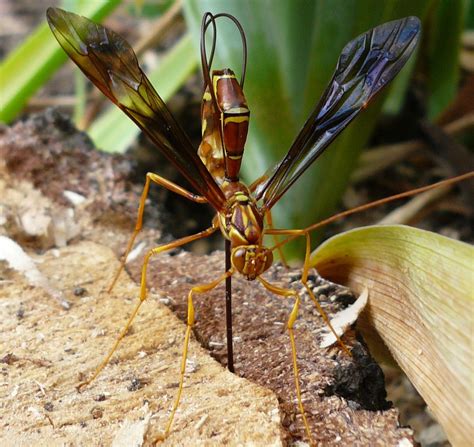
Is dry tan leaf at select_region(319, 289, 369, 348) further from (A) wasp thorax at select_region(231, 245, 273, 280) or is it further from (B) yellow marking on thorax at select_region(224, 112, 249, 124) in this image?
(B) yellow marking on thorax at select_region(224, 112, 249, 124)

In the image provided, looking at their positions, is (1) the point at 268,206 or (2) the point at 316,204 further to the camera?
(2) the point at 316,204

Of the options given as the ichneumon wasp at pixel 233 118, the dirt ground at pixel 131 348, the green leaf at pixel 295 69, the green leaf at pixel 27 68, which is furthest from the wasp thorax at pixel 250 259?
the green leaf at pixel 27 68

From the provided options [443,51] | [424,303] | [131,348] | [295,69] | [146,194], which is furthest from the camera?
[443,51]

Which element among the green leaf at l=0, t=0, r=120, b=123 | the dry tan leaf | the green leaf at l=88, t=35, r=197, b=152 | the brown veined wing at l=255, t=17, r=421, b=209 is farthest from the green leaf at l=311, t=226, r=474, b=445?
the green leaf at l=0, t=0, r=120, b=123

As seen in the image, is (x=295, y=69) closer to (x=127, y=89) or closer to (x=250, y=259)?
(x=127, y=89)

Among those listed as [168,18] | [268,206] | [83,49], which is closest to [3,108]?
[168,18]

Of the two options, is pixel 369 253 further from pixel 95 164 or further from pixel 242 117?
pixel 95 164

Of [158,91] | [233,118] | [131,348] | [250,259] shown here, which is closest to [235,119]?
[233,118]
